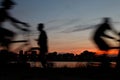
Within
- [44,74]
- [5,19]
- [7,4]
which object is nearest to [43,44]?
[44,74]

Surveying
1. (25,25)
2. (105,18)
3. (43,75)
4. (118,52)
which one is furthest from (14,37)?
(105,18)

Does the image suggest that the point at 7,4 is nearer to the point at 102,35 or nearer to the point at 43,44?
the point at 102,35

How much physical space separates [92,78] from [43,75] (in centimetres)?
162

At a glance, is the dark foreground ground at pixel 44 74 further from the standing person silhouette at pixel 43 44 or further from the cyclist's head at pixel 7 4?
the cyclist's head at pixel 7 4

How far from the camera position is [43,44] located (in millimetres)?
13719

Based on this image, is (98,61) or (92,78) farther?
(98,61)

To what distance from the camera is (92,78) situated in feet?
Result: 37.8

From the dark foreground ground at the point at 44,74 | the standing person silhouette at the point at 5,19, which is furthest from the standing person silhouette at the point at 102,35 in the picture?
the standing person silhouette at the point at 5,19

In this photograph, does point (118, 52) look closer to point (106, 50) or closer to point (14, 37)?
point (106, 50)

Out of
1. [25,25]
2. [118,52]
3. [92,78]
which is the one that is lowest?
[92,78]

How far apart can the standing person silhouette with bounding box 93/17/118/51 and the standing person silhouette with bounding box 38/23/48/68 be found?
7.31ft

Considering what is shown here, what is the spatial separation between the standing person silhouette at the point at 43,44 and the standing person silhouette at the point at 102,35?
2.23m

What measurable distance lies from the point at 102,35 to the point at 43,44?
8.62 ft

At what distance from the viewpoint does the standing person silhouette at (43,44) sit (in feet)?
44.6
